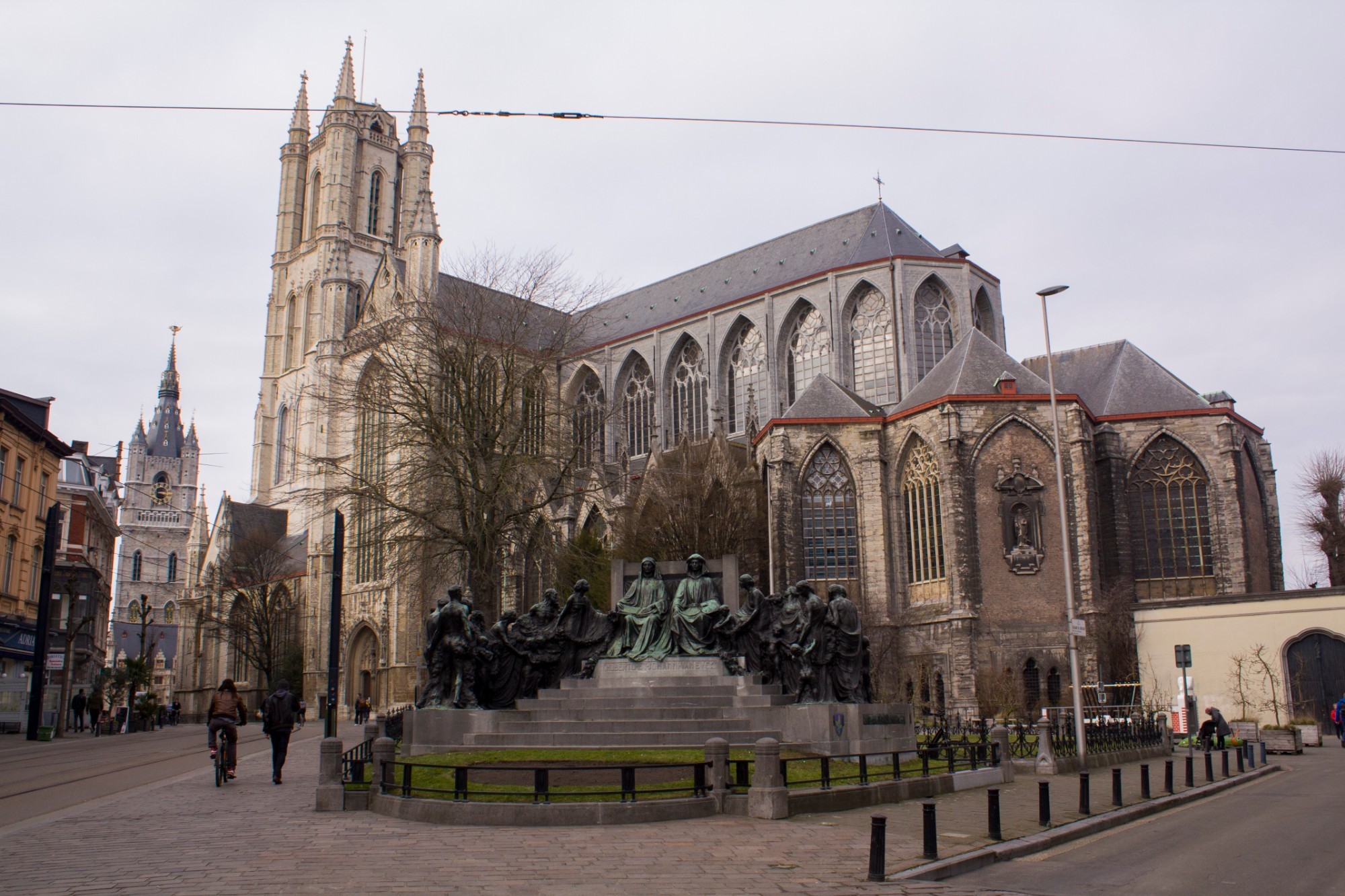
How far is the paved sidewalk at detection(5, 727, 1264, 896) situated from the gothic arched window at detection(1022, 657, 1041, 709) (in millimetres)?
23995

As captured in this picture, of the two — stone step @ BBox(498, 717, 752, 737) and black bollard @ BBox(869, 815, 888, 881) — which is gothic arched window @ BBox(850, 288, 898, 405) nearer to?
stone step @ BBox(498, 717, 752, 737)

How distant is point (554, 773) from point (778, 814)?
8.16 ft

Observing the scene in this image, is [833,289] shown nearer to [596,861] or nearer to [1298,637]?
[1298,637]

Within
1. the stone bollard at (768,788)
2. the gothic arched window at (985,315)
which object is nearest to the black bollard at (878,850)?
the stone bollard at (768,788)

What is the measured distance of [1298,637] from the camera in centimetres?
3198

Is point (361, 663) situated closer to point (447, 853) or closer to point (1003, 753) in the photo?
point (1003, 753)

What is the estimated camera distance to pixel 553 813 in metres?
9.93

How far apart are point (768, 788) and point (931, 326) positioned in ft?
121

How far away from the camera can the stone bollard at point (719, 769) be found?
10.6m

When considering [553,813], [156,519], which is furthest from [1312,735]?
[156,519]

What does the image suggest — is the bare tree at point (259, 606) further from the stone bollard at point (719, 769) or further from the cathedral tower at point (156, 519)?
the stone bollard at point (719, 769)

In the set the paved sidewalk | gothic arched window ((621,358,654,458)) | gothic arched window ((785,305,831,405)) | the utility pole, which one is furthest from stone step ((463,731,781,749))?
gothic arched window ((621,358,654,458))


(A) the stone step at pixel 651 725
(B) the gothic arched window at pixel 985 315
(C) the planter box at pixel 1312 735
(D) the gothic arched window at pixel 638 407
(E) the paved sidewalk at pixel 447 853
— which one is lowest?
(C) the planter box at pixel 1312 735

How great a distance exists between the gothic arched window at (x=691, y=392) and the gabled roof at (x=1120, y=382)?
15.6m
